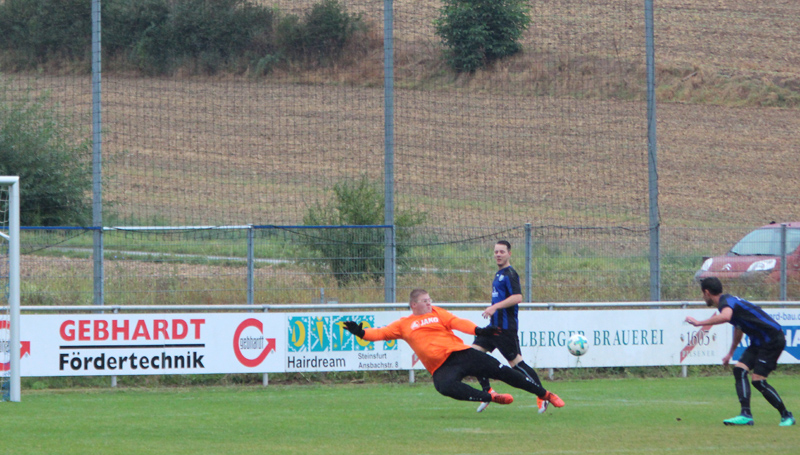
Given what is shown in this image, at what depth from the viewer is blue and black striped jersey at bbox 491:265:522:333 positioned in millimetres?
10181

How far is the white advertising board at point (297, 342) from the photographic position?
1269 cm

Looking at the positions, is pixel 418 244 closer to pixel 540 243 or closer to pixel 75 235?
pixel 540 243

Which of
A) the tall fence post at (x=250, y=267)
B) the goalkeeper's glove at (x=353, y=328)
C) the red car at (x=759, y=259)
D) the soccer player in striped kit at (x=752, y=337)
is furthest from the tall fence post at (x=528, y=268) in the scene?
the goalkeeper's glove at (x=353, y=328)

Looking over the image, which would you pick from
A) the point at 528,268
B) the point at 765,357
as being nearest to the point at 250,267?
the point at 528,268

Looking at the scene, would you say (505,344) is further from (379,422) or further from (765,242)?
(765,242)

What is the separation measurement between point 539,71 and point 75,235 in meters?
9.44

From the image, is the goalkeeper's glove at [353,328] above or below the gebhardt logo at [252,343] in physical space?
above

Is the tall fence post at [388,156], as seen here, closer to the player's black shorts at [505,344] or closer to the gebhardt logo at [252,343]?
the gebhardt logo at [252,343]

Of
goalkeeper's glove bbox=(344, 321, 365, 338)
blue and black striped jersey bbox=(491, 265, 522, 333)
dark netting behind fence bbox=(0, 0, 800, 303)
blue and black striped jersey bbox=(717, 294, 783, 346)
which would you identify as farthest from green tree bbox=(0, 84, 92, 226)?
blue and black striped jersey bbox=(717, 294, 783, 346)

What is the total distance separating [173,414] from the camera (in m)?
10.1

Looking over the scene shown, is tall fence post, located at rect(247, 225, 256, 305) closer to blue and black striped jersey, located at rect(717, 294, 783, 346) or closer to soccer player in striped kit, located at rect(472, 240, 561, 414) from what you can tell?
soccer player in striped kit, located at rect(472, 240, 561, 414)

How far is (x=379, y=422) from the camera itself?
9.44 metres

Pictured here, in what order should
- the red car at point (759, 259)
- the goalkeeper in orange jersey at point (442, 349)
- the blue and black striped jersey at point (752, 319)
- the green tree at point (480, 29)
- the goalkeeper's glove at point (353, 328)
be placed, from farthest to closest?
the green tree at point (480, 29), the red car at point (759, 259), the blue and black striped jersey at point (752, 319), the goalkeeper in orange jersey at point (442, 349), the goalkeeper's glove at point (353, 328)

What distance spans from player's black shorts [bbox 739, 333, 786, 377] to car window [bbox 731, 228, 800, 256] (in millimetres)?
6473
